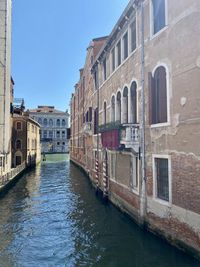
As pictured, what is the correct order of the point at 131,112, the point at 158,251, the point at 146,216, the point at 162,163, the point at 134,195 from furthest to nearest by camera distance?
the point at 131,112 < the point at 134,195 < the point at 146,216 < the point at 162,163 < the point at 158,251

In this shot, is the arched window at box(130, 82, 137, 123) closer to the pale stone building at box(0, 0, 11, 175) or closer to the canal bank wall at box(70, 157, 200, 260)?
the canal bank wall at box(70, 157, 200, 260)

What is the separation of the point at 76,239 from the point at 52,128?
196 feet

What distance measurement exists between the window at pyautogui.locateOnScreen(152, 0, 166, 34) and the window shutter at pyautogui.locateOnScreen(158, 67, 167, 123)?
134 centimetres

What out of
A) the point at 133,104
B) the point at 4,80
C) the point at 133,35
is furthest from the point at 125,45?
the point at 4,80

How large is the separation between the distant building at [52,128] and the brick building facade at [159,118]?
181 ft

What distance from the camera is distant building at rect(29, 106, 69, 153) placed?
215 feet

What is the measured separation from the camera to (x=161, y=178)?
314 inches

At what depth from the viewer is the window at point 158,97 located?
25.8ft

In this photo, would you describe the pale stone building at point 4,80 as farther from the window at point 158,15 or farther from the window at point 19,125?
the window at point 158,15

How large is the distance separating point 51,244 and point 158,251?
3.05 m

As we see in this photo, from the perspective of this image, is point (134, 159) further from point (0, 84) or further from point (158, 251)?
point (0, 84)

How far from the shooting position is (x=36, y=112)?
65.1 m

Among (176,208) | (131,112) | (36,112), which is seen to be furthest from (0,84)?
(36,112)

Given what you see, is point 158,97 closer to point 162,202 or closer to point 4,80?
point 162,202
